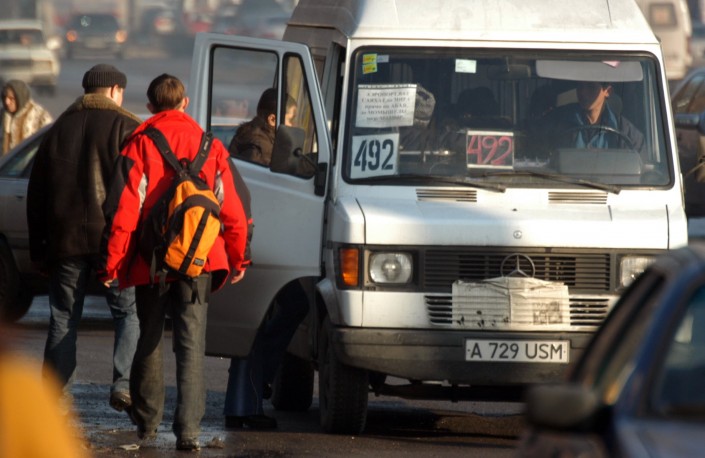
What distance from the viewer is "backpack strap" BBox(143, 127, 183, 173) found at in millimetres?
7586

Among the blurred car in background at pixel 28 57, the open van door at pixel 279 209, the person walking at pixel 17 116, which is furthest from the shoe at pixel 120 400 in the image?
the blurred car in background at pixel 28 57

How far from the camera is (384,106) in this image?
8406 mm

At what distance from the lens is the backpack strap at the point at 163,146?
24.9 ft

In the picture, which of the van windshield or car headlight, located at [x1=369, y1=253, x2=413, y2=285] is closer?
car headlight, located at [x1=369, y1=253, x2=413, y2=285]

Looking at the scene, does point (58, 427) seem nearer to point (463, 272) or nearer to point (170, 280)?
point (170, 280)

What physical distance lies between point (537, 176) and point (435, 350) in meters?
1.07

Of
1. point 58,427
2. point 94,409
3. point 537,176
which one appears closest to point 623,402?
point 58,427

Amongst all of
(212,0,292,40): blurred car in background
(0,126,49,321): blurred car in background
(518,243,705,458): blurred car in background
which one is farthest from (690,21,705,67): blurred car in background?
(518,243,705,458): blurred car in background

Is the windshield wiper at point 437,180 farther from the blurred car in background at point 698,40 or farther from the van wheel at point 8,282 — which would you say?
the blurred car in background at point 698,40

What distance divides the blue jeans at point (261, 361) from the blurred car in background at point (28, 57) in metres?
36.3

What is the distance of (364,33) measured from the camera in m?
8.48

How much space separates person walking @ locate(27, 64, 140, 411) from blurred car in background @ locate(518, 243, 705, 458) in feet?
15.0

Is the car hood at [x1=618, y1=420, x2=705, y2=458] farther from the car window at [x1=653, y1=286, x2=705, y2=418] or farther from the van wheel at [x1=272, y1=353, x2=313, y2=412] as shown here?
the van wheel at [x1=272, y1=353, x2=313, y2=412]

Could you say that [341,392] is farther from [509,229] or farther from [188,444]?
[509,229]
